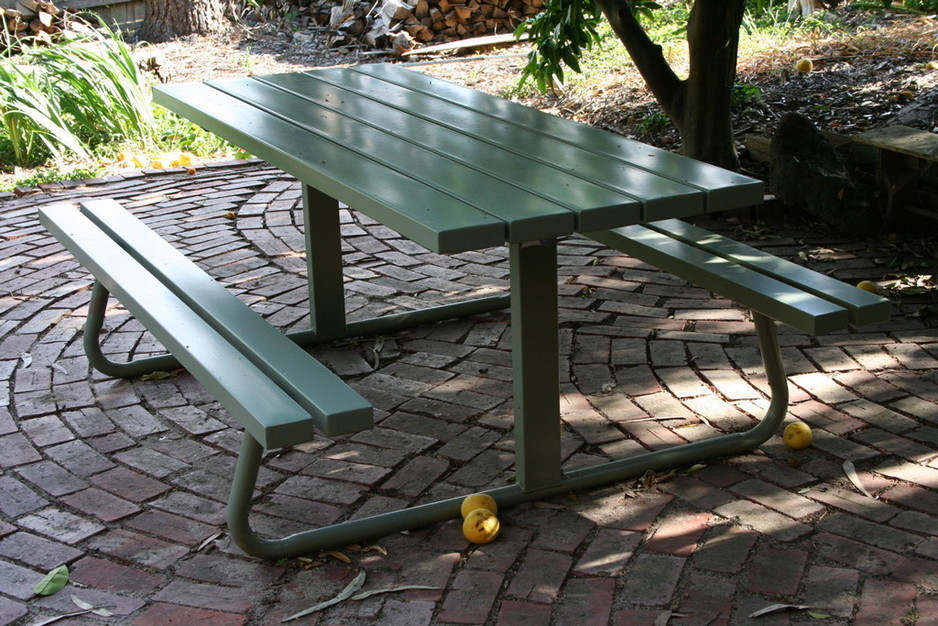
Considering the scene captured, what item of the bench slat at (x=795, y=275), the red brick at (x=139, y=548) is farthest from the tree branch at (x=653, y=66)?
the red brick at (x=139, y=548)

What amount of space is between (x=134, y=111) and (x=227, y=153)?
617 mm

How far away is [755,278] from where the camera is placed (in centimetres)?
279

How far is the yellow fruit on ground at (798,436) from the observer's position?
119 inches

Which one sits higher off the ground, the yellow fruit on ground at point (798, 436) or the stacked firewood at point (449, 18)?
the stacked firewood at point (449, 18)

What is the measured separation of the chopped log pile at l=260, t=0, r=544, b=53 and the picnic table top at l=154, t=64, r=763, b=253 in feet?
21.2

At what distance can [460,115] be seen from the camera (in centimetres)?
342

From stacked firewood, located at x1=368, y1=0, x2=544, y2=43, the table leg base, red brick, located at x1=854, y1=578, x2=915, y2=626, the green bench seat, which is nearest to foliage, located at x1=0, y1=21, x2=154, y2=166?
the green bench seat

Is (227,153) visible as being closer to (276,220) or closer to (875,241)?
(276,220)

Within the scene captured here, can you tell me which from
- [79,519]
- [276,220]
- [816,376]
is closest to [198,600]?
[79,519]

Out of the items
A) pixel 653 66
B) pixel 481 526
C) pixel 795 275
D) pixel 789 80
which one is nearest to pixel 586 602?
pixel 481 526

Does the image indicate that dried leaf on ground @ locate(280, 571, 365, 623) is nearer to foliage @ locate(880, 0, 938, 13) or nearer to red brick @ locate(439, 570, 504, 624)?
red brick @ locate(439, 570, 504, 624)

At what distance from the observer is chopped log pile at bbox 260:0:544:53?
10141 mm

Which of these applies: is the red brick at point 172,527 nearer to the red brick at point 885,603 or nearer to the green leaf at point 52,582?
the green leaf at point 52,582

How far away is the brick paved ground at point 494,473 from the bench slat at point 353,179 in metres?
0.83
